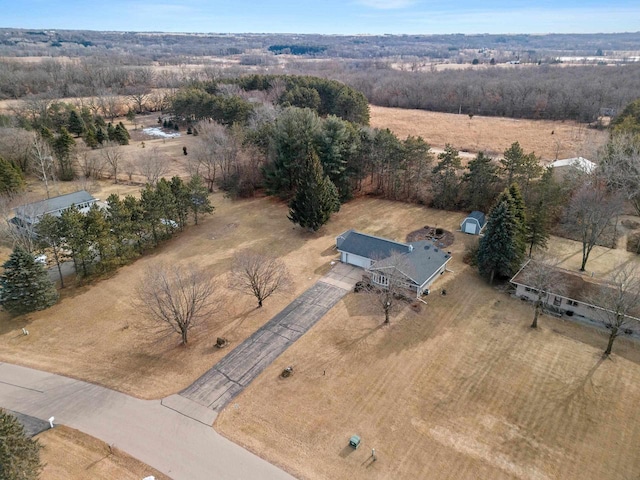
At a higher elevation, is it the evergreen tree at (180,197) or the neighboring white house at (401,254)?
the evergreen tree at (180,197)

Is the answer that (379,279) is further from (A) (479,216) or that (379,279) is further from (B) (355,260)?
(A) (479,216)

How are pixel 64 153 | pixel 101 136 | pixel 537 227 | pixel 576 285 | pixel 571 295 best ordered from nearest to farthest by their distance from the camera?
pixel 571 295 < pixel 576 285 < pixel 537 227 < pixel 64 153 < pixel 101 136

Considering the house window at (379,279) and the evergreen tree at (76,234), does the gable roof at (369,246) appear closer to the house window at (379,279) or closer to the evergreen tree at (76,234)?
the house window at (379,279)

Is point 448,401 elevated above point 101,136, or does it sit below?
below

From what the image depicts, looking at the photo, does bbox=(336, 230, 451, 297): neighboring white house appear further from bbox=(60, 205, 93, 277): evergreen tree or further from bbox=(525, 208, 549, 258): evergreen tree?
bbox=(60, 205, 93, 277): evergreen tree

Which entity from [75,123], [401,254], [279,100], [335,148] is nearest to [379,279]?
[401,254]

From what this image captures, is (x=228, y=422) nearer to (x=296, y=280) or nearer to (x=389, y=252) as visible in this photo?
(x=296, y=280)

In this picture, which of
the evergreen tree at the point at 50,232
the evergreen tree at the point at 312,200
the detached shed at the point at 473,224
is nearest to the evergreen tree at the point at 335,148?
the evergreen tree at the point at 312,200

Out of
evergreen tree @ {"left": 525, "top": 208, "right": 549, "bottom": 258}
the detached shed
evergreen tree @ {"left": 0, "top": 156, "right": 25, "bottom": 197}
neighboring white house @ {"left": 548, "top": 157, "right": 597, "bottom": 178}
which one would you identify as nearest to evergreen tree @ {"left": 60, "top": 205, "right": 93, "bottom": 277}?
evergreen tree @ {"left": 0, "top": 156, "right": 25, "bottom": 197}
